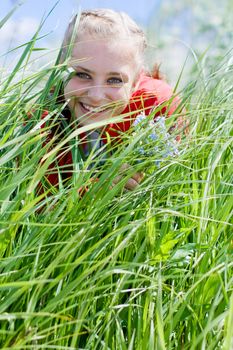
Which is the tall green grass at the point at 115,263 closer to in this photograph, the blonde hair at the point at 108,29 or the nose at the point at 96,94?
the nose at the point at 96,94

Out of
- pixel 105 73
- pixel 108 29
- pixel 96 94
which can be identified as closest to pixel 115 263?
pixel 96 94

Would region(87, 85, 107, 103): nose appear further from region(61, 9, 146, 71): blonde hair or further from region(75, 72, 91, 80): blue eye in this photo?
region(61, 9, 146, 71): blonde hair

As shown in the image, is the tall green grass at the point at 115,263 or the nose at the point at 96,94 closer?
the tall green grass at the point at 115,263

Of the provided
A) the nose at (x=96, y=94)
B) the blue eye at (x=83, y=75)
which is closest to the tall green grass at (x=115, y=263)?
the nose at (x=96, y=94)

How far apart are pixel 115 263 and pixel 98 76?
99 centimetres

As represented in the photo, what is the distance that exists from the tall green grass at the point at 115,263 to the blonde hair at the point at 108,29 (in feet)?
2.42

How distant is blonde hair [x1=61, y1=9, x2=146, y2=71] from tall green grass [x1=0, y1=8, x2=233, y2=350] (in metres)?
0.74

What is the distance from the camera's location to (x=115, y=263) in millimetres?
1576

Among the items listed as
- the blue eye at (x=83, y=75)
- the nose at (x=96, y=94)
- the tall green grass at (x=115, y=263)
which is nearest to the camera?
the tall green grass at (x=115, y=263)

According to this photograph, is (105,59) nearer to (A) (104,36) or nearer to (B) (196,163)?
(A) (104,36)

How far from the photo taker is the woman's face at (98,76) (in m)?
2.38

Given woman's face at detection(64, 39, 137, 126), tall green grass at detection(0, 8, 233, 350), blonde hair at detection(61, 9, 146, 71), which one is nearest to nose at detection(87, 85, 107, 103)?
woman's face at detection(64, 39, 137, 126)

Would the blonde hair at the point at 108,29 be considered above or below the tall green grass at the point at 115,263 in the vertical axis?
above

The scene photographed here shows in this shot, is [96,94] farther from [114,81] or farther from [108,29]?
[108,29]
